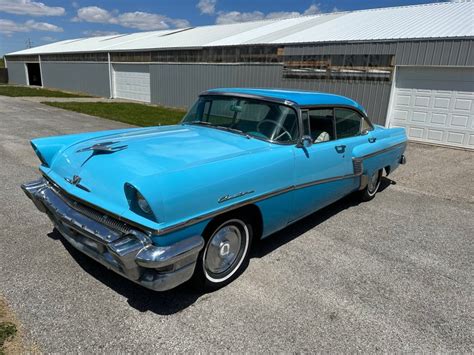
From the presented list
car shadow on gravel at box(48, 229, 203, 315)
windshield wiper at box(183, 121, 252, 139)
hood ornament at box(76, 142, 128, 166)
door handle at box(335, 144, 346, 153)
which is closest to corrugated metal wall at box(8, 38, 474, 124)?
door handle at box(335, 144, 346, 153)

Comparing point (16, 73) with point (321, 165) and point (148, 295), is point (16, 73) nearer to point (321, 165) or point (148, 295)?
point (321, 165)

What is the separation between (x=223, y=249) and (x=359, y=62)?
10.3 m

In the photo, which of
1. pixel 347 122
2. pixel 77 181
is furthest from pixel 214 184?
pixel 347 122

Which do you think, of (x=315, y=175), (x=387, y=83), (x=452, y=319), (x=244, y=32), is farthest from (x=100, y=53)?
(x=452, y=319)

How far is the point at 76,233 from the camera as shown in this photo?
9.28ft

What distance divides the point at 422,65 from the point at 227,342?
34.0ft

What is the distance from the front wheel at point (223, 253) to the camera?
9.30 feet

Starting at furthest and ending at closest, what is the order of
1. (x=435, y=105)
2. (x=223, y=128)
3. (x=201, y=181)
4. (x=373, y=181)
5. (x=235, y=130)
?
(x=435, y=105)
(x=373, y=181)
(x=223, y=128)
(x=235, y=130)
(x=201, y=181)

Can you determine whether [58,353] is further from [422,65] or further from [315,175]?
[422,65]

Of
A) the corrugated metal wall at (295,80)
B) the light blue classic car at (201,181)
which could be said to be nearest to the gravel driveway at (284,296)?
the light blue classic car at (201,181)

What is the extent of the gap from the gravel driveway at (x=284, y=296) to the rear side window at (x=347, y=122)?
115 cm

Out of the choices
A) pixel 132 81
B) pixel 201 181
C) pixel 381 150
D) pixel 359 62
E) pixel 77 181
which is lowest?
pixel 132 81

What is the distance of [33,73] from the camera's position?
3572 centimetres

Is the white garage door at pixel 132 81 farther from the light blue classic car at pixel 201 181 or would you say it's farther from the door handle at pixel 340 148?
the door handle at pixel 340 148
